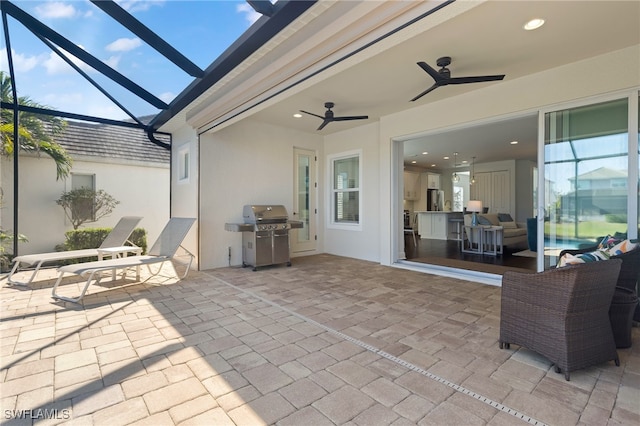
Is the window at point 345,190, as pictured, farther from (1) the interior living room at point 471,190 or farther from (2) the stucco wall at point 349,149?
(1) the interior living room at point 471,190

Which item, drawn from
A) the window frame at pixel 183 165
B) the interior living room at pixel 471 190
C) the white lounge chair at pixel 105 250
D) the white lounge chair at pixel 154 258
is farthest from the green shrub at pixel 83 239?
the interior living room at pixel 471 190

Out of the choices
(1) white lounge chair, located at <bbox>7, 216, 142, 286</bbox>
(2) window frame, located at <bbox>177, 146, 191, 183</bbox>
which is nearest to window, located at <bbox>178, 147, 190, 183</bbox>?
(2) window frame, located at <bbox>177, 146, 191, 183</bbox>

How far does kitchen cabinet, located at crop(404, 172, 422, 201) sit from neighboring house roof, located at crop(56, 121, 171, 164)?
26.3 ft

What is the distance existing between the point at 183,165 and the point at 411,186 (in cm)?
835

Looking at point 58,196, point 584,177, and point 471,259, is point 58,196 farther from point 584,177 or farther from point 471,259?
point 584,177

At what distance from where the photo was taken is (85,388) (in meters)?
1.83

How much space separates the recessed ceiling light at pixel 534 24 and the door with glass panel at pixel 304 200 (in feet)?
14.8

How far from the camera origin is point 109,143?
24.0 ft

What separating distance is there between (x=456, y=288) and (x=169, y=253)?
4055mm

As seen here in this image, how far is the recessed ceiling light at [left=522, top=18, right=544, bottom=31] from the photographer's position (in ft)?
8.72

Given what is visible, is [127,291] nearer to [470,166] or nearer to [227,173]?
[227,173]

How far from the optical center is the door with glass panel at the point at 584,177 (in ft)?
10.7

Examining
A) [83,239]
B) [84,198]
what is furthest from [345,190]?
[84,198]

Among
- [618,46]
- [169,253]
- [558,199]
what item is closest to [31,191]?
[169,253]
